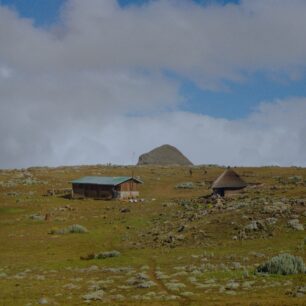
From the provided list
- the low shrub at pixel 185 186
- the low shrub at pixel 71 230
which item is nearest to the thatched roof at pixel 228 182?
the low shrub at pixel 185 186

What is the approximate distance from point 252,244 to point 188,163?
150296 mm

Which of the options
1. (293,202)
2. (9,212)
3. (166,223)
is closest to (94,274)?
(166,223)

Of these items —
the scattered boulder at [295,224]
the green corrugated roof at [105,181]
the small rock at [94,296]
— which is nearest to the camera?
the small rock at [94,296]

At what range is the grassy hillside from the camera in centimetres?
2691

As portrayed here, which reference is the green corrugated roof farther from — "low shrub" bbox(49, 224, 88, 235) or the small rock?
the small rock

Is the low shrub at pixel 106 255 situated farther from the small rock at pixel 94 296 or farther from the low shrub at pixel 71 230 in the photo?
the low shrub at pixel 71 230

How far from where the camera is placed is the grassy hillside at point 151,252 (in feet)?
88.3

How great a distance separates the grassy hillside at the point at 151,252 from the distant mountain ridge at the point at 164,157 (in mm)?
102977

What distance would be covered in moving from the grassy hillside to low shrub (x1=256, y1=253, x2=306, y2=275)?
56cm

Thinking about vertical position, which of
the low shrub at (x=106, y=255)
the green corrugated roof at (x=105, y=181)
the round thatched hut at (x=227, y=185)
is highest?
the green corrugated roof at (x=105, y=181)

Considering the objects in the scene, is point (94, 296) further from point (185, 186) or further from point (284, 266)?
point (185, 186)

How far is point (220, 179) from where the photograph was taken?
8162 centimetres

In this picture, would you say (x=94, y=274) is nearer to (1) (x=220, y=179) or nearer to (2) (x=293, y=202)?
(2) (x=293, y=202)

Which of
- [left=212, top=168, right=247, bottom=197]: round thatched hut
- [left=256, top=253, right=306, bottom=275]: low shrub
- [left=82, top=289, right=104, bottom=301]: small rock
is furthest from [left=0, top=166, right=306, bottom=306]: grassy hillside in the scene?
[left=212, top=168, right=247, bottom=197]: round thatched hut
